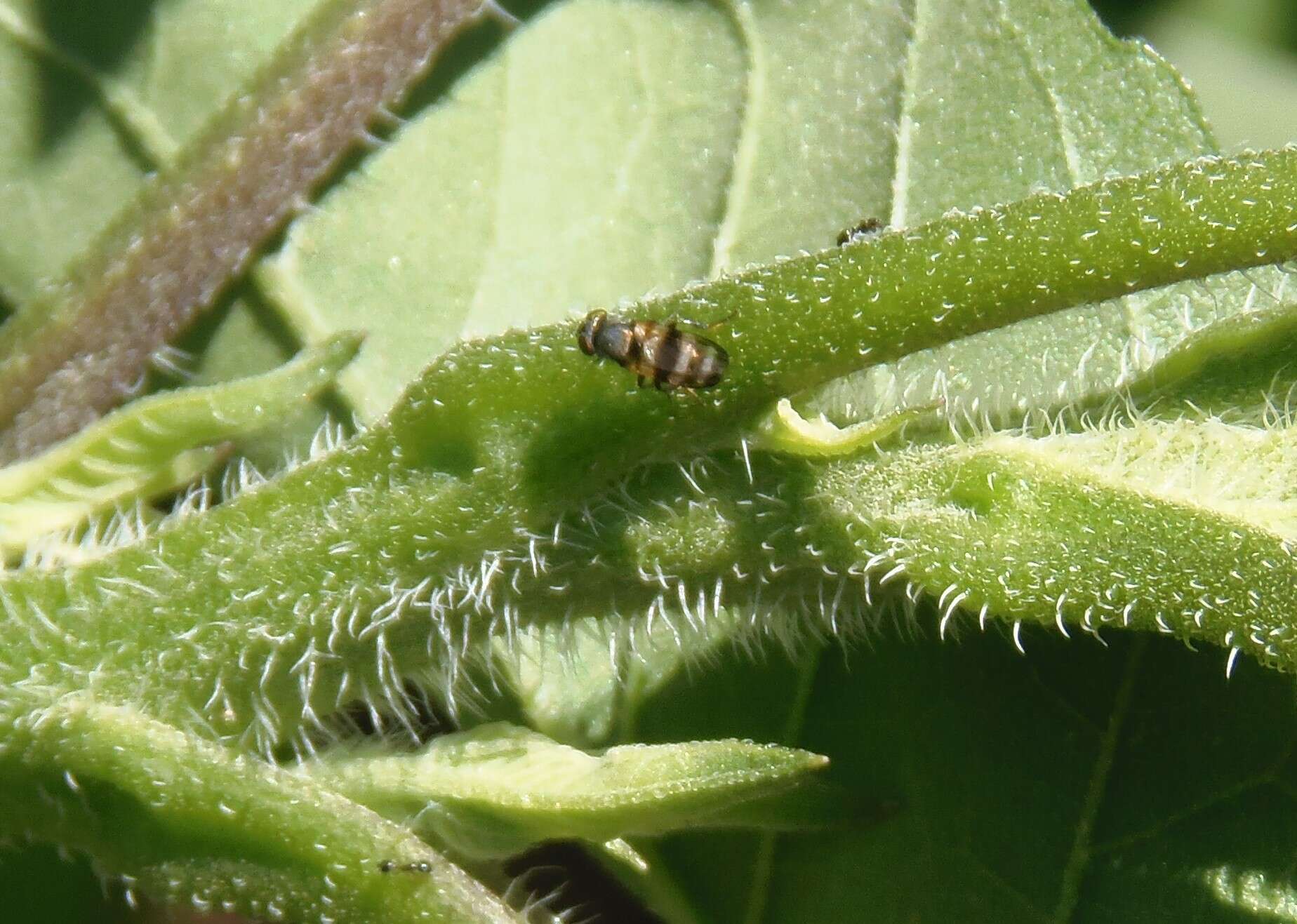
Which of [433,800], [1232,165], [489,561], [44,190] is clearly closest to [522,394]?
[489,561]

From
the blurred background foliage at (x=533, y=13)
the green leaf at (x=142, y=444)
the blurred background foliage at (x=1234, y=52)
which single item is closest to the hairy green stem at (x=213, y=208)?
the blurred background foliage at (x=533, y=13)

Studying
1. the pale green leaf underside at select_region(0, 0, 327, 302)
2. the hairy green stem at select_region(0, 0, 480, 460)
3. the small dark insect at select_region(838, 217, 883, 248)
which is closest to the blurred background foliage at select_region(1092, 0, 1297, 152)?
the small dark insect at select_region(838, 217, 883, 248)

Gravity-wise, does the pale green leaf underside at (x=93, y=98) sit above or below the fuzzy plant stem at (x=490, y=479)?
above

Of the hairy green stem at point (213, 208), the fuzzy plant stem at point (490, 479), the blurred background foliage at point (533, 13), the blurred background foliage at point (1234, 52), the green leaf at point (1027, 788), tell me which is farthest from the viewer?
the blurred background foliage at point (1234, 52)

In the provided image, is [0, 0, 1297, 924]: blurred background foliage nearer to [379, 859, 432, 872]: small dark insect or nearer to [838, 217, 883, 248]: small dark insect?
[379, 859, 432, 872]: small dark insect

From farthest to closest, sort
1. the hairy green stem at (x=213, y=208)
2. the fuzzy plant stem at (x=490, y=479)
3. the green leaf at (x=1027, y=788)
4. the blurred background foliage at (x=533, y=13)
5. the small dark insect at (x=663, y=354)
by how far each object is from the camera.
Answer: the hairy green stem at (x=213, y=208) < the blurred background foliage at (x=533, y=13) < the green leaf at (x=1027, y=788) < the small dark insect at (x=663, y=354) < the fuzzy plant stem at (x=490, y=479)

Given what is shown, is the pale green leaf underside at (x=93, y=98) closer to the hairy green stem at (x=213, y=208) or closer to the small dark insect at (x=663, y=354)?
the hairy green stem at (x=213, y=208)

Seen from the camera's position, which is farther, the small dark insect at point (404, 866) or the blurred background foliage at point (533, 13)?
the blurred background foliage at point (533, 13)

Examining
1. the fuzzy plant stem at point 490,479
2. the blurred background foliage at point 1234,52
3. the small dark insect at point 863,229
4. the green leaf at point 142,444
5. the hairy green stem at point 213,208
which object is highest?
the hairy green stem at point 213,208

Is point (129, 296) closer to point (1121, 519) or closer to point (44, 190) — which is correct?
point (44, 190)
